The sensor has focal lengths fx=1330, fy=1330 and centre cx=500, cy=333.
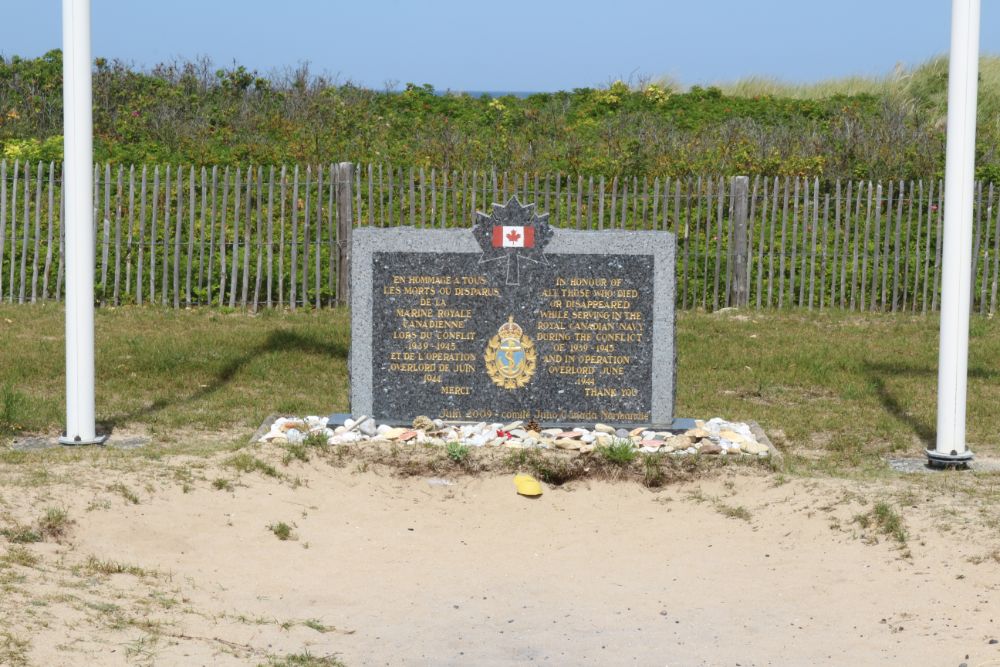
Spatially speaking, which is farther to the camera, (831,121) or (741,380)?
(831,121)

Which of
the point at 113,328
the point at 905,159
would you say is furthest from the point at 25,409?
the point at 905,159

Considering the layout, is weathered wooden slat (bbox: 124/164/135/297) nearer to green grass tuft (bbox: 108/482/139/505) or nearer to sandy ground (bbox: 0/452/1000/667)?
sandy ground (bbox: 0/452/1000/667)

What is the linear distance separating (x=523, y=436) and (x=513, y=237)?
1.39 metres

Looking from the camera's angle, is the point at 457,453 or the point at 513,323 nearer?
the point at 457,453

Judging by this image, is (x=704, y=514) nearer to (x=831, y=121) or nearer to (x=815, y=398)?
(x=815, y=398)

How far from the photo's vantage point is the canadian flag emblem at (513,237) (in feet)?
30.3

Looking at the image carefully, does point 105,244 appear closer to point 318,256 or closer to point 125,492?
point 318,256

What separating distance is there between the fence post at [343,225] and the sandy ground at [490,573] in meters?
7.83

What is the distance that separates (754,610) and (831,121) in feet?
62.7

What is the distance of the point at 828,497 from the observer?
7.68m

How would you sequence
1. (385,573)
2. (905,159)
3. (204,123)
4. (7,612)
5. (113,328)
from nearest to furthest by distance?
(7,612), (385,573), (113,328), (905,159), (204,123)

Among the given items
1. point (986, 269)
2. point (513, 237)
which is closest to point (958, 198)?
point (513, 237)

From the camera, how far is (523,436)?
8984 millimetres

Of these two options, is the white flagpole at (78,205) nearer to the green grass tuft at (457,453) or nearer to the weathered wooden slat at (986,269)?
the green grass tuft at (457,453)
